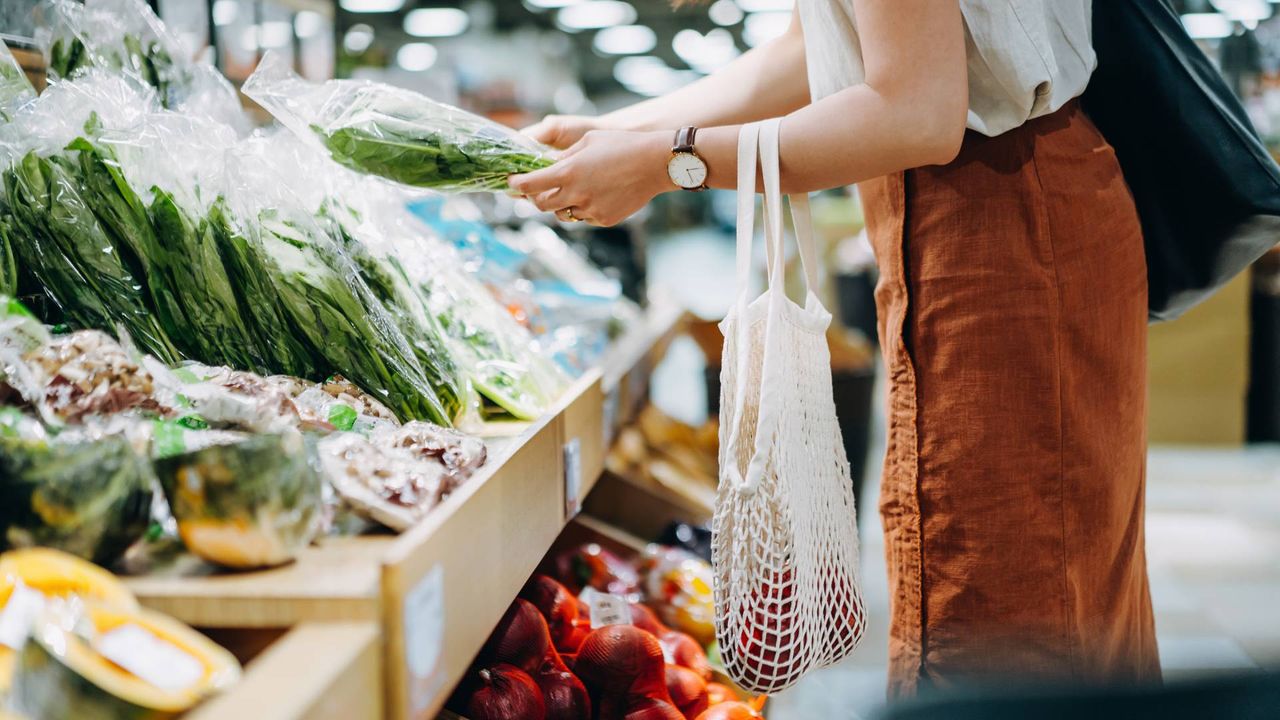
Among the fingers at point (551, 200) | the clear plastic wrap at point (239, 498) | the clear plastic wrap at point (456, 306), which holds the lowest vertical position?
the clear plastic wrap at point (456, 306)

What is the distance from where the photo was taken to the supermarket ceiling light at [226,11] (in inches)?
82.0

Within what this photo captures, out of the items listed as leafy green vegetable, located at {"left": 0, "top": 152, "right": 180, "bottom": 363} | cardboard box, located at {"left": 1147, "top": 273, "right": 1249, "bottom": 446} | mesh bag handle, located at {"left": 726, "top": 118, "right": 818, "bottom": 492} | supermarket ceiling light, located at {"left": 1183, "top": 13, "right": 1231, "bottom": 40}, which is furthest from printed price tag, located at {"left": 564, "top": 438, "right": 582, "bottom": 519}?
supermarket ceiling light, located at {"left": 1183, "top": 13, "right": 1231, "bottom": 40}

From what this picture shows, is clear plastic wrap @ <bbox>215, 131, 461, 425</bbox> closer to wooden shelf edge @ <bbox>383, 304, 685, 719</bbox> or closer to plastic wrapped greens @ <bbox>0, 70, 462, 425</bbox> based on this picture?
plastic wrapped greens @ <bbox>0, 70, 462, 425</bbox>

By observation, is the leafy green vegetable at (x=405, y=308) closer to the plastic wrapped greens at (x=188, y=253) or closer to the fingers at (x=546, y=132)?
the plastic wrapped greens at (x=188, y=253)

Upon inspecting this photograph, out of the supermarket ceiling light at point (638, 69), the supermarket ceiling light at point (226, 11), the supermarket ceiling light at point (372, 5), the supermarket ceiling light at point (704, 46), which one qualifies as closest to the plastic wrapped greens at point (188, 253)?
the supermarket ceiling light at point (226, 11)

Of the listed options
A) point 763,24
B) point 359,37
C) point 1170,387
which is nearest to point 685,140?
point 1170,387

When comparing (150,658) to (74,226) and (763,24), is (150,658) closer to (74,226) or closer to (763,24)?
(74,226)

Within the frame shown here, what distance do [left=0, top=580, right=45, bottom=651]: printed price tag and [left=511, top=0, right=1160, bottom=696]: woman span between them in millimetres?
743

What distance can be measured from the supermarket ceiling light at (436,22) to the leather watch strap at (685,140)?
15733 millimetres

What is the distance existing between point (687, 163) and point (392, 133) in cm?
43

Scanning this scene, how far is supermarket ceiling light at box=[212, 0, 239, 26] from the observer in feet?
6.83

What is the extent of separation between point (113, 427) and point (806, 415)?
702 mm

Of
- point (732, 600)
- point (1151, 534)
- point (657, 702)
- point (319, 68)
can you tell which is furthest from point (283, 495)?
point (1151, 534)

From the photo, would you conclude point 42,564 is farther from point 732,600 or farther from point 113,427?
point 732,600
